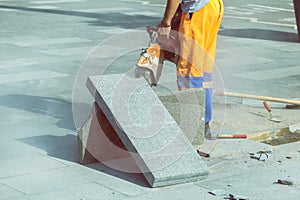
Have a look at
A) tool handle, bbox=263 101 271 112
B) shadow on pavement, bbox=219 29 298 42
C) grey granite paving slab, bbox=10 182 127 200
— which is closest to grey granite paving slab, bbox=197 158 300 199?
grey granite paving slab, bbox=10 182 127 200

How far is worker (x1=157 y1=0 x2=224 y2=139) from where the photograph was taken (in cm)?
725

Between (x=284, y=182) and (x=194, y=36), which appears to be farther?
(x=194, y=36)

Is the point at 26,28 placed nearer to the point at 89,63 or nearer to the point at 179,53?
the point at 89,63

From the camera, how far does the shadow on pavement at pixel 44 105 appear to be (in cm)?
826

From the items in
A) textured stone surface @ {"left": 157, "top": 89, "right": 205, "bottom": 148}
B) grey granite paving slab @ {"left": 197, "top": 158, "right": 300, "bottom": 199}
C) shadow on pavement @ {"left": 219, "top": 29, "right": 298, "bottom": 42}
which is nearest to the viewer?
grey granite paving slab @ {"left": 197, "top": 158, "right": 300, "bottom": 199}

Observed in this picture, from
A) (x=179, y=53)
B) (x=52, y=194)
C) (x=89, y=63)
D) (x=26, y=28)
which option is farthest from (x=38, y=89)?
(x=26, y=28)

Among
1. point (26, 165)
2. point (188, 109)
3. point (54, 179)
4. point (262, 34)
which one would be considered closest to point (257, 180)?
point (188, 109)

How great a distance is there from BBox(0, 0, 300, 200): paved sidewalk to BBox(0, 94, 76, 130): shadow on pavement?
11 millimetres

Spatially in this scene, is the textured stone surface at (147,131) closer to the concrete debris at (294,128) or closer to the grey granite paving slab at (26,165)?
the grey granite paving slab at (26,165)

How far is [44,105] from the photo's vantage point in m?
8.84

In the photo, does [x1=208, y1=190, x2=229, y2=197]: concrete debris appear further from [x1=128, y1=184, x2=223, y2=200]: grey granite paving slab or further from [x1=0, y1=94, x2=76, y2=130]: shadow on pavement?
[x1=0, y1=94, x2=76, y2=130]: shadow on pavement

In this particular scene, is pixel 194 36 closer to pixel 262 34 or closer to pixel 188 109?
pixel 188 109

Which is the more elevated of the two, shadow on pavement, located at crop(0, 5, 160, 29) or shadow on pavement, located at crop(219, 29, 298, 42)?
shadow on pavement, located at crop(219, 29, 298, 42)

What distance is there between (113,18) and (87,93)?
7215mm
